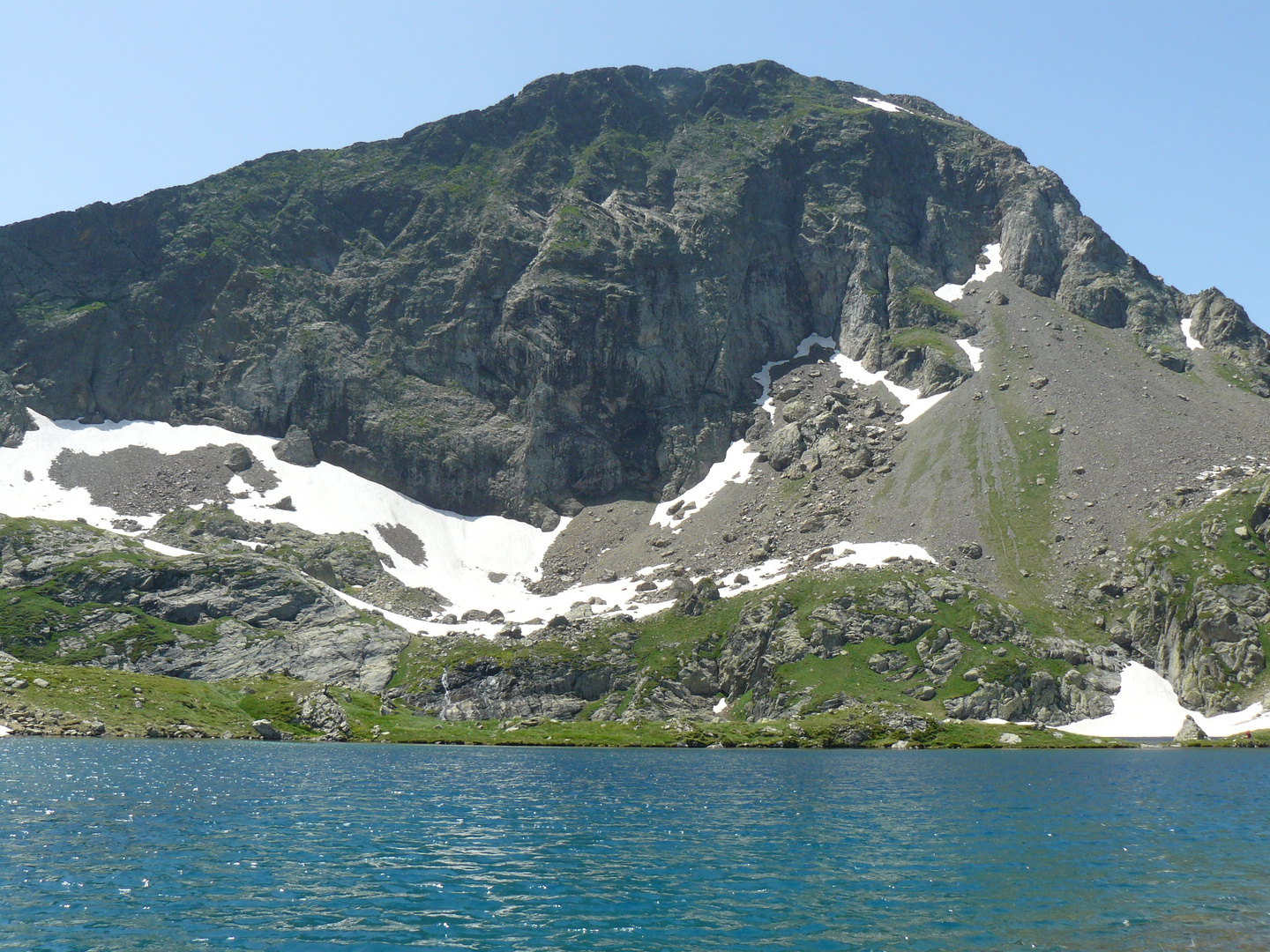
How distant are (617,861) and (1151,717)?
128 metres

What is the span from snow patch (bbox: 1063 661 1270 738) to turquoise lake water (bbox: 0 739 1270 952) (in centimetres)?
7235

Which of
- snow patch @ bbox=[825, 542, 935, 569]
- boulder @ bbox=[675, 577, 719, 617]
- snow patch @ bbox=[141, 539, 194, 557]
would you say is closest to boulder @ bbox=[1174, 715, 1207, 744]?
snow patch @ bbox=[825, 542, 935, 569]

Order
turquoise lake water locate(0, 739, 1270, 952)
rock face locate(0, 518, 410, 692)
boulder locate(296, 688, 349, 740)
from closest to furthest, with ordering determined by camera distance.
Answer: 1. turquoise lake water locate(0, 739, 1270, 952)
2. boulder locate(296, 688, 349, 740)
3. rock face locate(0, 518, 410, 692)

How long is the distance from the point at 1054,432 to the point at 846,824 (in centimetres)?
17204

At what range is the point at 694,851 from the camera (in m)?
37.1

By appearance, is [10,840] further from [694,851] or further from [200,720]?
[200,720]

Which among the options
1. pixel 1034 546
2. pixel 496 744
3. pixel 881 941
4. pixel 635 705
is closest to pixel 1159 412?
pixel 1034 546

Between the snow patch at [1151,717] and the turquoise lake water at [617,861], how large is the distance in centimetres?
7235

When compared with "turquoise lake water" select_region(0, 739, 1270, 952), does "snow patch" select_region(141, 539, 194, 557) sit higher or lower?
higher

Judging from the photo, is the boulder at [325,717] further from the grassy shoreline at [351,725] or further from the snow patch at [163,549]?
the snow patch at [163,549]

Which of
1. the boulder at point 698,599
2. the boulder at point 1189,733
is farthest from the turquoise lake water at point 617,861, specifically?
the boulder at point 698,599

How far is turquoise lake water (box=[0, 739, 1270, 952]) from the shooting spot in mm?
24469

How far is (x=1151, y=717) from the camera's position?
439ft

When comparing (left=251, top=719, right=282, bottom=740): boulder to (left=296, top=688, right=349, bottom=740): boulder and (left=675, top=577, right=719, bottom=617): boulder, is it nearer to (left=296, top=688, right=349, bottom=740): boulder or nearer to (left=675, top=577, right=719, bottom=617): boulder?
(left=296, top=688, right=349, bottom=740): boulder
